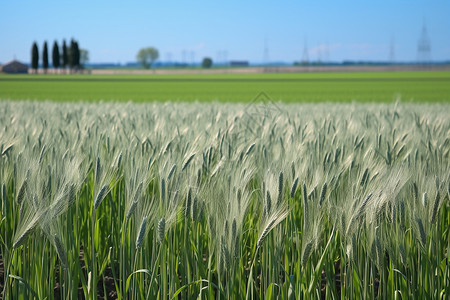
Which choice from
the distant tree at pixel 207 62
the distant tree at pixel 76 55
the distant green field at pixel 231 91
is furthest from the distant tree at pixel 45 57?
the distant green field at pixel 231 91

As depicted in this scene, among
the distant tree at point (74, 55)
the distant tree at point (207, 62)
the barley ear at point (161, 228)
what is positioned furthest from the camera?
the distant tree at point (207, 62)

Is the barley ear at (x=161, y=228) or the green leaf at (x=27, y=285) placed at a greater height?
the barley ear at (x=161, y=228)

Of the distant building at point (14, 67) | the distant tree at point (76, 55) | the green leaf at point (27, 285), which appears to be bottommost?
the green leaf at point (27, 285)

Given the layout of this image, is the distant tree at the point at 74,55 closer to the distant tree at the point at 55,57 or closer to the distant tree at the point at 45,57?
the distant tree at the point at 55,57

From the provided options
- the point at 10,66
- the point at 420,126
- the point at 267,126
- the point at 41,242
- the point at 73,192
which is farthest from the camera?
the point at 10,66

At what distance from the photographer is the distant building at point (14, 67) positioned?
105 metres

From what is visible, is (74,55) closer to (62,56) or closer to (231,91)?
(62,56)

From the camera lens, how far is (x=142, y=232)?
156 cm

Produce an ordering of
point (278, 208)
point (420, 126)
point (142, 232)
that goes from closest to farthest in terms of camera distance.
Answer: point (142, 232), point (278, 208), point (420, 126)

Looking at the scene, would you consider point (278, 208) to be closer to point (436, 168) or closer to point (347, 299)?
point (347, 299)

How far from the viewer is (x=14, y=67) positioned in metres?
107

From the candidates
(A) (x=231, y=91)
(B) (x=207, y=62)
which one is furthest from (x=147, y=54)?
(A) (x=231, y=91)

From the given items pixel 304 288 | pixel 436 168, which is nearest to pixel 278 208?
pixel 304 288

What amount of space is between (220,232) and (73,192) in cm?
58
